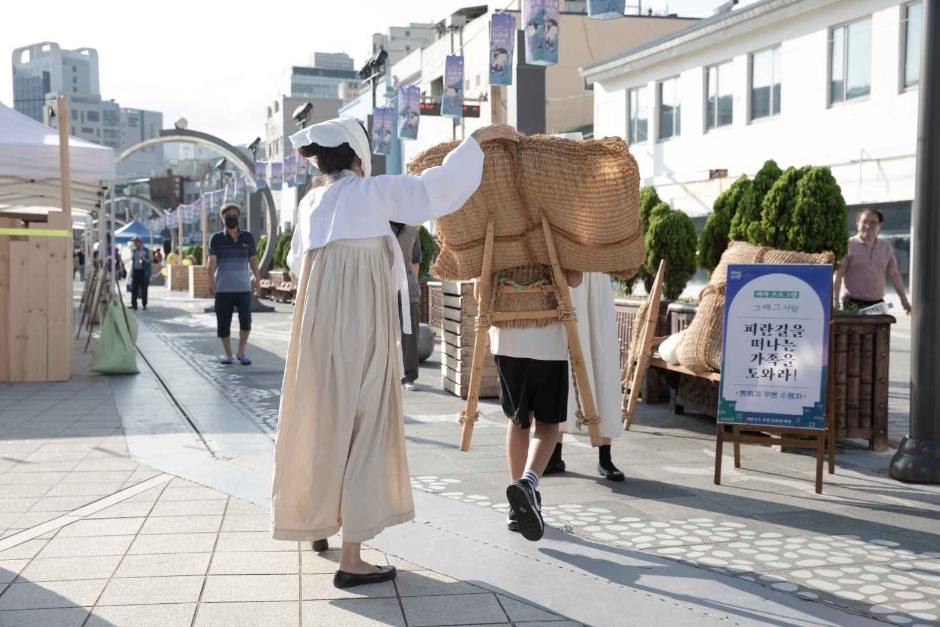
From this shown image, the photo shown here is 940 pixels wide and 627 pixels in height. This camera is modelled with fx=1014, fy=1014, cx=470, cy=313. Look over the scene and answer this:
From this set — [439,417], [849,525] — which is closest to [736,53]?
[439,417]

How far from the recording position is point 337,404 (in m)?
4.00

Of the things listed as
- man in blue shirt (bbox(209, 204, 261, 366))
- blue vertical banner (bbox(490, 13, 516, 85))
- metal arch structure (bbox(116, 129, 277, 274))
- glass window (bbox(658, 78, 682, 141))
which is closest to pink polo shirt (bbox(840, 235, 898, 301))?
blue vertical banner (bbox(490, 13, 516, 85))

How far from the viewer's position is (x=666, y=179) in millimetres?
29484

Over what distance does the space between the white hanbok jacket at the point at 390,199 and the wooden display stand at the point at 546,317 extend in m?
0.59

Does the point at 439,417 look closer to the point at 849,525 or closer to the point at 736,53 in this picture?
the point at 849,525

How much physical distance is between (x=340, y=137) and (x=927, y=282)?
3.55 meters

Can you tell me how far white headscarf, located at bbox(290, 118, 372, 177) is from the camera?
406 cm

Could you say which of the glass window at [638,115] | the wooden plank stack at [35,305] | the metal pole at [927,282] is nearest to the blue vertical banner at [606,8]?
the metal pole at [927,282]

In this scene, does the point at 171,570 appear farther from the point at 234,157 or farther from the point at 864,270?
the point at 234,157

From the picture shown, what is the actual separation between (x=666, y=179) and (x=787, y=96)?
5.39 meters

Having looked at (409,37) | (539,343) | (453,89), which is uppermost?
(409,37)

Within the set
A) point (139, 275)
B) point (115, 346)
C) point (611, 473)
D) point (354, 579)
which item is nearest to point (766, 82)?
point (139, 275)

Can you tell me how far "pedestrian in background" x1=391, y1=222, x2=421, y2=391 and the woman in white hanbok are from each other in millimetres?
4125

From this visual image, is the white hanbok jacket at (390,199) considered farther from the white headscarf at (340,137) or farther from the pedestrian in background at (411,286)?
the pedestrian in background at (411,286)
